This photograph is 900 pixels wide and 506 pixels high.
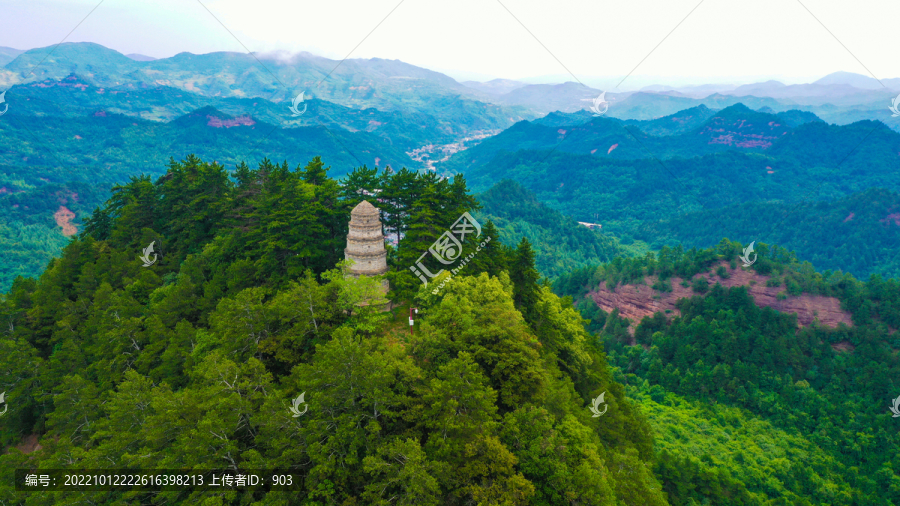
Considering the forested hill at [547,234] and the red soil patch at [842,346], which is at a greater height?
the red soil patch at [842,346]

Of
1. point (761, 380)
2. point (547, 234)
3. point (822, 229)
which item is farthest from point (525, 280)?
point (822, 229)

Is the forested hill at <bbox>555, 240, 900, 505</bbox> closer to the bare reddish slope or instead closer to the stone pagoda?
the bare reddish slope

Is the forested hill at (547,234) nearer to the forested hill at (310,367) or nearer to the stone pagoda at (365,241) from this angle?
the forested hill at (310,367)

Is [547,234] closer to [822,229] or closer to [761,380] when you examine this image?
[761,380]

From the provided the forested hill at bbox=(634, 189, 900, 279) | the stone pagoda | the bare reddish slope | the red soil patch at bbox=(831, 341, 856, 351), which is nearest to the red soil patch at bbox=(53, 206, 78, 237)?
the stone pagoda

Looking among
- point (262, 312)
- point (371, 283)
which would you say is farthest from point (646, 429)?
point (262, 312)

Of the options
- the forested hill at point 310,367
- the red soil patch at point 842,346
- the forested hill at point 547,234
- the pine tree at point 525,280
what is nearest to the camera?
the forested hill at point 310,367

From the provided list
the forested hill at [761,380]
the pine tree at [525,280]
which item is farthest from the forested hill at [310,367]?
the forested hill at [761,380]
